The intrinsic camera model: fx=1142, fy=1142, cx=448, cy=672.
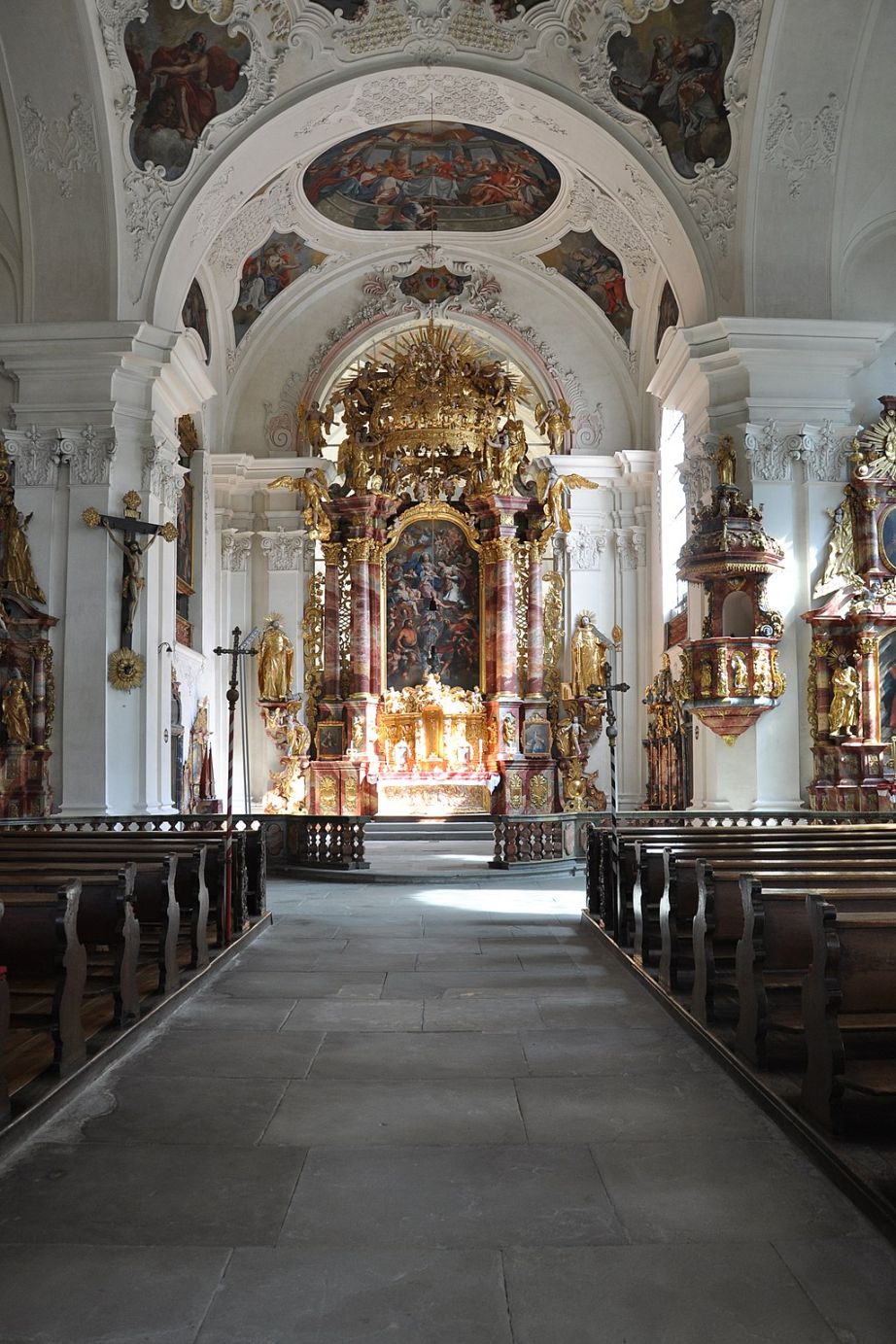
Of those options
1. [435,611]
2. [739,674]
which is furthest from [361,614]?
[739,674]

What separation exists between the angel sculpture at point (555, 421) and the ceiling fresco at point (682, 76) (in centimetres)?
511

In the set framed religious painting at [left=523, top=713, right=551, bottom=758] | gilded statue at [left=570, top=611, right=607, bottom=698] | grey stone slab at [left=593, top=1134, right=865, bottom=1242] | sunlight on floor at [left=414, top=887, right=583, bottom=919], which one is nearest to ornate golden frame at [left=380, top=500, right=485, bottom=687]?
framed religious painting at [left=523, top=713, right=551, bottom=758]

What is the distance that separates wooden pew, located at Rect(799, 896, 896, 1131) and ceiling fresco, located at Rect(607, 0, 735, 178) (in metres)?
13.3

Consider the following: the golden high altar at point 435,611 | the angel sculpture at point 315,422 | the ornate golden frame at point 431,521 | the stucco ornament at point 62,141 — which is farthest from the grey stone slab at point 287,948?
the angel sculpture at point 315,422

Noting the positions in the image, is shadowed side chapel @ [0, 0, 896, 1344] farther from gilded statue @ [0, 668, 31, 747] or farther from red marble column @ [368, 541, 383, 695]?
red marble column @ [368, 541, 383, 695]

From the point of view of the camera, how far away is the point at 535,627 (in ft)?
66.2

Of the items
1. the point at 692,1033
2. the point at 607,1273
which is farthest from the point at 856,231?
the point at 607,1273

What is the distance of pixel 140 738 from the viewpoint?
1427 centimetres

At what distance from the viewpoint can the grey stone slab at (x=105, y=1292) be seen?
2.67 metres

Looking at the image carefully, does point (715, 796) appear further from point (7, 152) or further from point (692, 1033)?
point (7, 152)

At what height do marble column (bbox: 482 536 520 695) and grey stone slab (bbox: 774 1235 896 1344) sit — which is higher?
marble column (bbox: 482 536 520 695)

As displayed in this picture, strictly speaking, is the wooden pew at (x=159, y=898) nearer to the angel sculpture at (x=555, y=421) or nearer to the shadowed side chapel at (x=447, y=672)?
the shadowed side chapel at (x=447, y=672)

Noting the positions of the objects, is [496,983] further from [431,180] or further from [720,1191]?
[431,180]

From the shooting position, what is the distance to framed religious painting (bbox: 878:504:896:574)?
14.2 m
